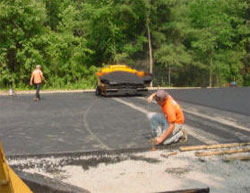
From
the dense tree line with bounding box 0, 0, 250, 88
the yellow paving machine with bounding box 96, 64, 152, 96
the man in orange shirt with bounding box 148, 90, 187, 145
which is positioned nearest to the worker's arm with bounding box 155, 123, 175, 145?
the man in orange shirt with bounding box 148, 90, 187, 145

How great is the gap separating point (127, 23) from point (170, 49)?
5.35 meters

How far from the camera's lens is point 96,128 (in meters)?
10.4

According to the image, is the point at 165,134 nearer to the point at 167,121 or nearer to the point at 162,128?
the point at 167,121

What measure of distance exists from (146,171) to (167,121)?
2278 mm

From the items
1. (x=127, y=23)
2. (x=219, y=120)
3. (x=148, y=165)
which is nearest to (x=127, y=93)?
(x=219, y=120)

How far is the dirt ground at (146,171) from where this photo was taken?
17.6ft

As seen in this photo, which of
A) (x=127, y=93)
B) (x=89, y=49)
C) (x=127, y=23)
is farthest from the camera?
(x=127, y=23)

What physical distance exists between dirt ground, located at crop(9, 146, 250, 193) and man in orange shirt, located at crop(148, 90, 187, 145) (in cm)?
49

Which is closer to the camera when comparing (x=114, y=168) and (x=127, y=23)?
(x=114, y=168)

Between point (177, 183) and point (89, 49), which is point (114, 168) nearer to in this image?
point (177, 183)

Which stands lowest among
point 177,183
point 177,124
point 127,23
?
point 177,183

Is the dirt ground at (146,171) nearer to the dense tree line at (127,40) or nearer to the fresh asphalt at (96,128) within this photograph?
the fresh asphalt at (96,128)

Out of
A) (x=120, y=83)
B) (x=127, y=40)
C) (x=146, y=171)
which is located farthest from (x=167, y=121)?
(x=127, y=40)

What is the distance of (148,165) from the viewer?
256 inches
